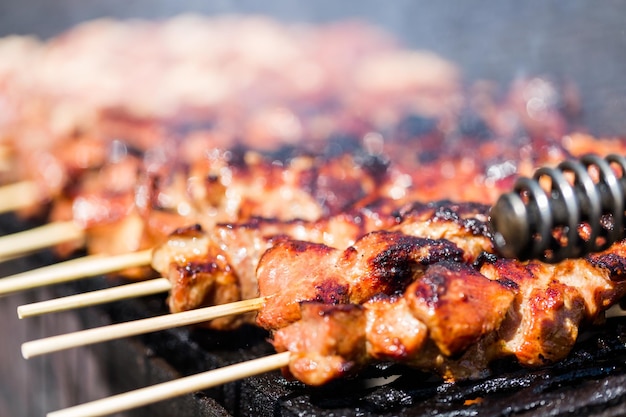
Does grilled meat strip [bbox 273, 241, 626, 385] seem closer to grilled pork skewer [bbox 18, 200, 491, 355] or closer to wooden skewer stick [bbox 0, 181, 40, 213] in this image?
grilled pork skewer [bbox 18, 200, 491, 355]

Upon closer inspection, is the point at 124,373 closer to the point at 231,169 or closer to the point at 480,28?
the point at 231,169

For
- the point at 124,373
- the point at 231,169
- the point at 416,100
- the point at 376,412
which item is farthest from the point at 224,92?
the point at 376,412

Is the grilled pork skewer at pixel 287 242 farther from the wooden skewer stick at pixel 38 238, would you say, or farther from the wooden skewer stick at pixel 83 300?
the wooden skewer stick at pixel 38 238

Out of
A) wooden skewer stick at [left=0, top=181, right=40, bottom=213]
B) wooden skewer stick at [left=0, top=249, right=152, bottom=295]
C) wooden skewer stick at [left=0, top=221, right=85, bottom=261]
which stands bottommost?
wooden skewer stick at [left=0, top=249, right=152, bottom=295]

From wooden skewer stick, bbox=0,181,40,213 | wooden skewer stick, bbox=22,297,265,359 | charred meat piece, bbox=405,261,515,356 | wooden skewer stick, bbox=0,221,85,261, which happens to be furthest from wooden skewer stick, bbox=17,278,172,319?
wooden skewer stick, bbox=0,181,40,213

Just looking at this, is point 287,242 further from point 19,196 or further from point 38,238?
point 19,196

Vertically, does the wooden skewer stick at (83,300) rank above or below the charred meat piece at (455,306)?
above

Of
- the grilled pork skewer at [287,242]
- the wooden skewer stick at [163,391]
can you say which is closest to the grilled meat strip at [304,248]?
the grilled pork skewer at [287,242]
